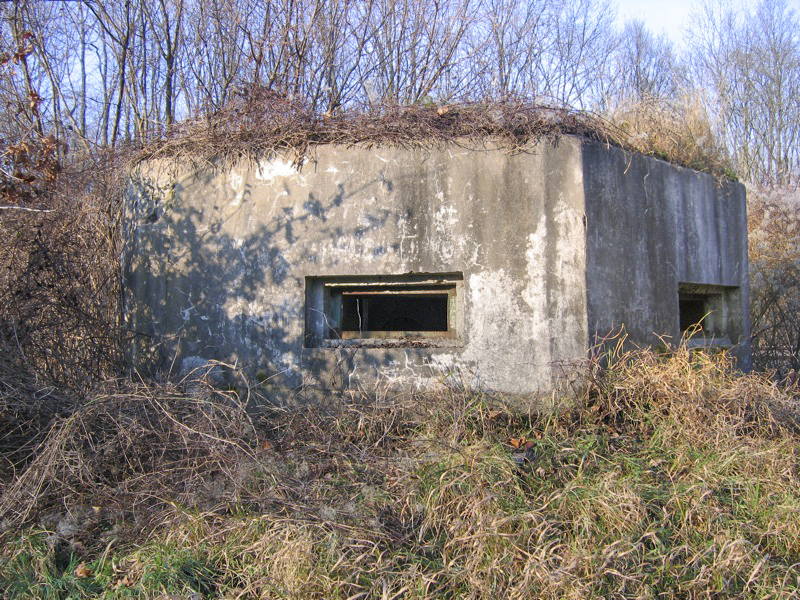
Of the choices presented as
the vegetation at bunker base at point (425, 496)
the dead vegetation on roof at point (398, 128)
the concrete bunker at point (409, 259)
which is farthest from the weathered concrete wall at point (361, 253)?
the vegetation at bunker base at point (425, 496)

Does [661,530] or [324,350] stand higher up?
[324,350]

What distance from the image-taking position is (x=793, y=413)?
16.1 ft

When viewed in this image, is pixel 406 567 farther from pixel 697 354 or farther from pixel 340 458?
pixel 697 354

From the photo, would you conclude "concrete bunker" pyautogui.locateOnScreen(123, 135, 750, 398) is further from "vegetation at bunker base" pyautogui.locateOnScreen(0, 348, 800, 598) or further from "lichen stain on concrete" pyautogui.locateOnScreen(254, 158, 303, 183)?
"vegetation at bunker base" pyautogui.locateOnScreen(0, 348, 800, 598)

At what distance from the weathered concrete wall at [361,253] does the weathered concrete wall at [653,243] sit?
19 cm

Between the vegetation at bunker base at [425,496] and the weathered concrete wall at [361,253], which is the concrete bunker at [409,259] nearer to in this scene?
the weathered concrete wall at [361,253]

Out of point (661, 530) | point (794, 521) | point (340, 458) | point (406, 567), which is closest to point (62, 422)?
point (340, 458)

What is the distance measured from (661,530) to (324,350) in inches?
107

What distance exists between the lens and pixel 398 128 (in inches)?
216

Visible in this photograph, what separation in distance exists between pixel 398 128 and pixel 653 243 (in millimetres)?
2192

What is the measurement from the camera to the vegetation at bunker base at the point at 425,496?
134 inches

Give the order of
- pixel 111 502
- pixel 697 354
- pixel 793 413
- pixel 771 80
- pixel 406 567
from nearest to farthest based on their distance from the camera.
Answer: pixel 406 567 → pixel 111 502 → pixel 793 413 → pixel 697 354 → pixel 771 80

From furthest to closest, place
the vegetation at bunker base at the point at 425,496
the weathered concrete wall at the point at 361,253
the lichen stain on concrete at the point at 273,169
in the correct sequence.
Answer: the lichen stain on concrete at the point at 273,169
the weathered concrete wall at the point at 361,253
the vegetation at bunker base at the point at 425,496

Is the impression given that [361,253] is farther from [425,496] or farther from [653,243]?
[653,243]
